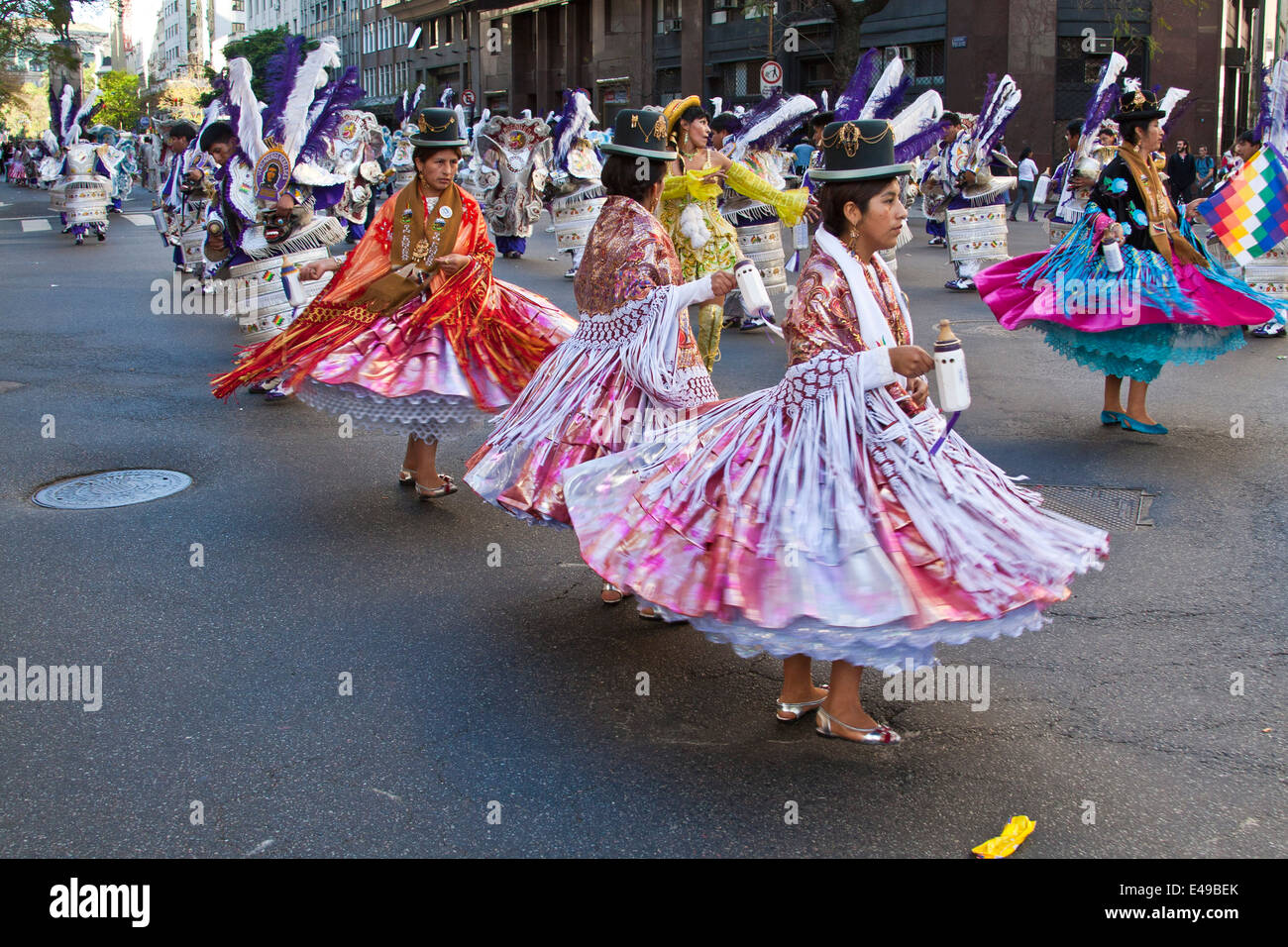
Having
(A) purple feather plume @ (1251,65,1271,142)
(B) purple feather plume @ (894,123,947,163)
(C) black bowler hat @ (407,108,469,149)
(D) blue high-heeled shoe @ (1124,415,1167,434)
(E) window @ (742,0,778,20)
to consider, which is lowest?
(D) blue high-heeled shoe @ (1124,415,1167,434)

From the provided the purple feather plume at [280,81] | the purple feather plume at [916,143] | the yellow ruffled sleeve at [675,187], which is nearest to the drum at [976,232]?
the purple feather plume at [916,143]

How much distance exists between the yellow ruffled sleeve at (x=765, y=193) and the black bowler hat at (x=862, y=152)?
3187 mm

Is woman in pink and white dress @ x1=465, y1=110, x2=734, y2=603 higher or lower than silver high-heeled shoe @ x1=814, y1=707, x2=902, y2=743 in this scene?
higher

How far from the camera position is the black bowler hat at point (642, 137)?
16.2ft

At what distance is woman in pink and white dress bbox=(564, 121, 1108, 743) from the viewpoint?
11.6ft

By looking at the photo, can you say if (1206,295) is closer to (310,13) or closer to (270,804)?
(270,804)

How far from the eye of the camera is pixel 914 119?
8.07 metres

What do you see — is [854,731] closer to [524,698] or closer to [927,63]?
[524,698]

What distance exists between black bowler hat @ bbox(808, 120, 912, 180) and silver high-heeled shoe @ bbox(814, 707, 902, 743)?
5.47 feet

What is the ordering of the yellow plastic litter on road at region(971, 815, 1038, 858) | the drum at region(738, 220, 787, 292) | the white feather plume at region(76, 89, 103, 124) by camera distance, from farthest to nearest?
the white feather plume at region(76, 89, 103, 124) → the drum at region(738, 220, 787, 292) → the yellow plastic litter on road at region(971, 815, 1038, 858)

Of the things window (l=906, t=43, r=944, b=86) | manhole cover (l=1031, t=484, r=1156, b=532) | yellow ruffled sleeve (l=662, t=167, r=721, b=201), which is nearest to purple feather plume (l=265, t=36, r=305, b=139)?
yellow ruffled sleeve (l=662, t=167, r=721, b=201)

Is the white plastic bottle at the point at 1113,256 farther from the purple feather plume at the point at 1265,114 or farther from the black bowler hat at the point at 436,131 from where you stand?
the black bowler hat at the point at 436,131

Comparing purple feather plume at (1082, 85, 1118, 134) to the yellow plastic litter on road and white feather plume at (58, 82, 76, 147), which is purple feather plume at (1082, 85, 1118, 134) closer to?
the yellow plastic litter on road

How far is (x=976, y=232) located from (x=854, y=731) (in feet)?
37.0
